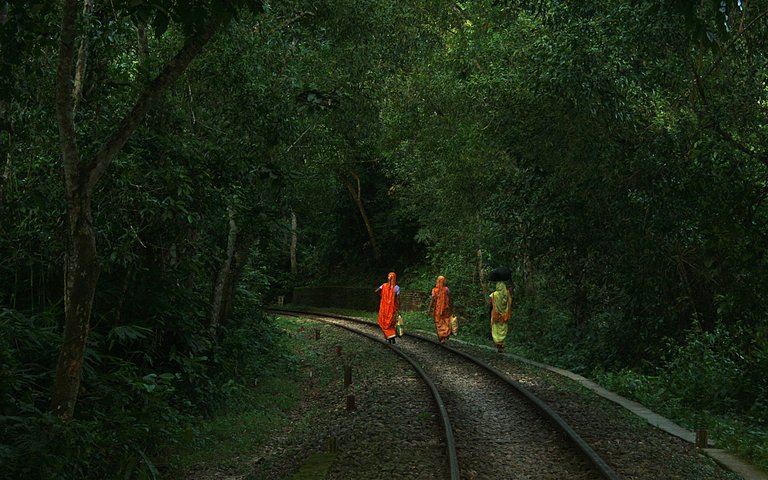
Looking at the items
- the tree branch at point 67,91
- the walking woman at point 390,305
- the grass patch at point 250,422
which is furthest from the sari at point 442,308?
the tree branch at point 67,91

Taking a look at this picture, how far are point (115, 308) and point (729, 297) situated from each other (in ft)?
28.8

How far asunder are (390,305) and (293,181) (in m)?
9.16

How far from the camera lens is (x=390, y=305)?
800 inches

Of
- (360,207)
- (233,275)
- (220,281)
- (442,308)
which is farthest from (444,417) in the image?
(360,207)

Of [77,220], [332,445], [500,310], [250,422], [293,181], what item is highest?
[293,181]

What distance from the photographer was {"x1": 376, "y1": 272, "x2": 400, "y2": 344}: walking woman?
19969 millimetres

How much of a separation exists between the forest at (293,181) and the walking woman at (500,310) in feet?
3.62

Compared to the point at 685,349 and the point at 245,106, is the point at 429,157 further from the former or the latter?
the point at 245,106

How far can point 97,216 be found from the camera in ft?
29.8

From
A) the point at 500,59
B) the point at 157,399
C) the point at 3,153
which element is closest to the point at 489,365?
the point at 500,59

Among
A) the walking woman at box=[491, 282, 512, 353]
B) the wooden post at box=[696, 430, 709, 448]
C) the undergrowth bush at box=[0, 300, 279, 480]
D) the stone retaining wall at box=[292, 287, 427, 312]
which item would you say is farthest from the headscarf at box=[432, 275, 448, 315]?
the stone retaining wall at box=[292, 287, 427, 312]

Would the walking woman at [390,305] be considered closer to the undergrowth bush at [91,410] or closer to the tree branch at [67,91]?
the undergrowth bush at [91,410]

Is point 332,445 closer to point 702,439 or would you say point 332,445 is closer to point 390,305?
point 702,439

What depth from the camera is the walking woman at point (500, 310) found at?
18.6 meters
